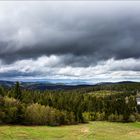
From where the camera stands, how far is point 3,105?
330 feet

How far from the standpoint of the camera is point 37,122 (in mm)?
101062

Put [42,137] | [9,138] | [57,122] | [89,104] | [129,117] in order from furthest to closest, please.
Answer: [89,104]
[129,117]
[57,122]
[42,137]
[9,138]

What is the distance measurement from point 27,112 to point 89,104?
2611 inches

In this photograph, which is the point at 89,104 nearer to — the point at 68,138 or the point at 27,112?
the point at 27,112

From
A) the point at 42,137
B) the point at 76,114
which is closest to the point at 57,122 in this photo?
the point at 76,114

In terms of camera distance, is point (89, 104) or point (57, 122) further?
point (89, 104)

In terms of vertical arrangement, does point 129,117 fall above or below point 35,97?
below

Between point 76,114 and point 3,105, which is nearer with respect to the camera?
point 3,105

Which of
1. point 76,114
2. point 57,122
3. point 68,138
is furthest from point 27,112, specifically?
point 68,138

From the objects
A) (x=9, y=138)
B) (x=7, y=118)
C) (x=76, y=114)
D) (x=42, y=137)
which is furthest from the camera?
(x=76, y=114)

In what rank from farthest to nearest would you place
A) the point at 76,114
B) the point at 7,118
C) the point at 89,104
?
the point at 89,104, the point at 76,114, the point at 7,118

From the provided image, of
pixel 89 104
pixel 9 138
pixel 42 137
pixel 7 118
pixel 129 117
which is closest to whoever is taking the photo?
pixel 9 138

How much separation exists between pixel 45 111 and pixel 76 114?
16852 mm

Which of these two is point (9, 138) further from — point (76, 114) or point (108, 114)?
point (108, 114)
